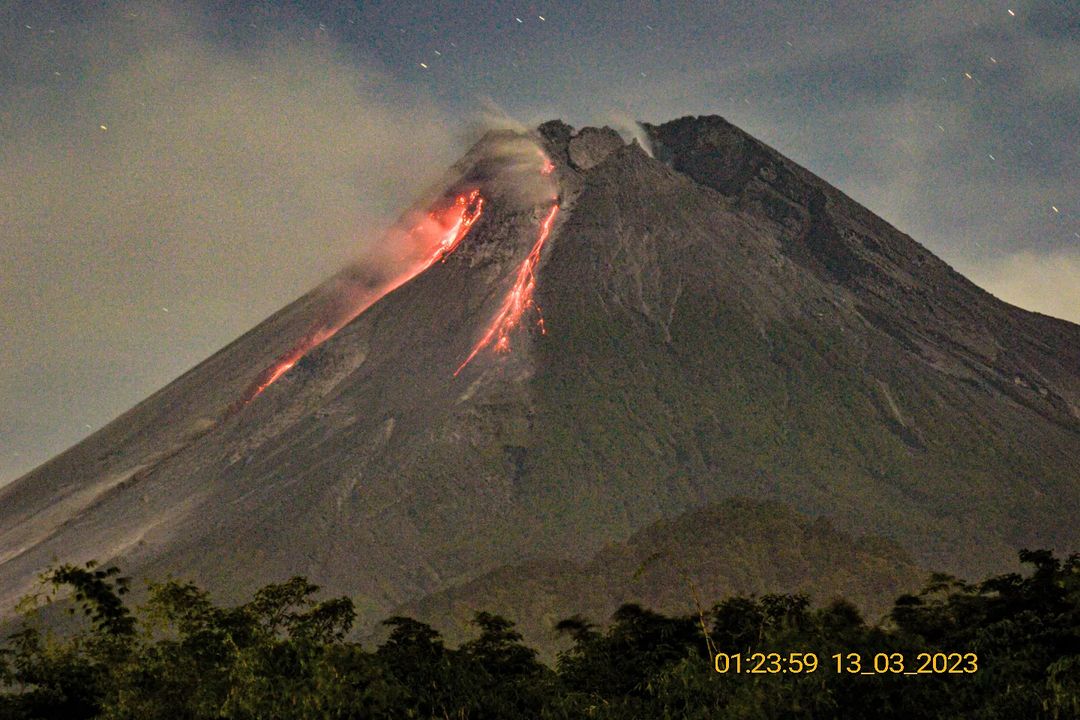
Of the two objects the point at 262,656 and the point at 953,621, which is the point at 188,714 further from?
the point at 953,621

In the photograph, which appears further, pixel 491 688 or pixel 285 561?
pixel 285 561

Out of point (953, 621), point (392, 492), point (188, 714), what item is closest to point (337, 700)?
point (188, 714)
